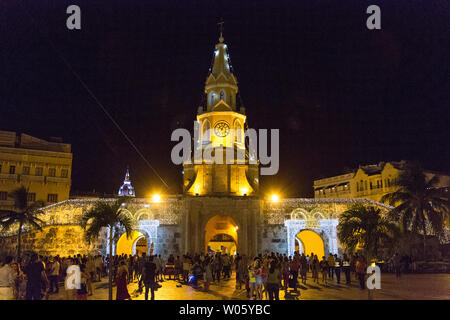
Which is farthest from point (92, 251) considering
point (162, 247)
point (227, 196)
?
point (227, 196)

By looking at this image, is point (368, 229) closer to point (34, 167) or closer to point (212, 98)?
point (212, 98)

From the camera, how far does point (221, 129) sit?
4994 centimetres

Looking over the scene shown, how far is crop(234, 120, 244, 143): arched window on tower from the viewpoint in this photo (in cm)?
5025

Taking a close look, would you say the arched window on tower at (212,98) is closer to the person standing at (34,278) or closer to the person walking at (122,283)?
the person walking at (122,283)

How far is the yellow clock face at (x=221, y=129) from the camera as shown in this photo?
163 ft

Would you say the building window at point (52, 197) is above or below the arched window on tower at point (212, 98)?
below

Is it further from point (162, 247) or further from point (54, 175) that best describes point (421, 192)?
point (54, 175)

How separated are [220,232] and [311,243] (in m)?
11.9

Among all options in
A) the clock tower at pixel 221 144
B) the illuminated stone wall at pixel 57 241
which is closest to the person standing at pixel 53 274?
the illuminated stone wall at pixel 57 241

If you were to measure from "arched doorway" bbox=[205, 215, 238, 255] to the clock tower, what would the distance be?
4.21 meters

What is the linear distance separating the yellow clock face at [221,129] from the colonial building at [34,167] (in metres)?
21.6

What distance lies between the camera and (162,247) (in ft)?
127

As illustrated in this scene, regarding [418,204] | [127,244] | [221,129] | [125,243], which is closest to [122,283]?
[418,204]

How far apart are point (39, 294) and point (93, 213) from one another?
31.5ft
